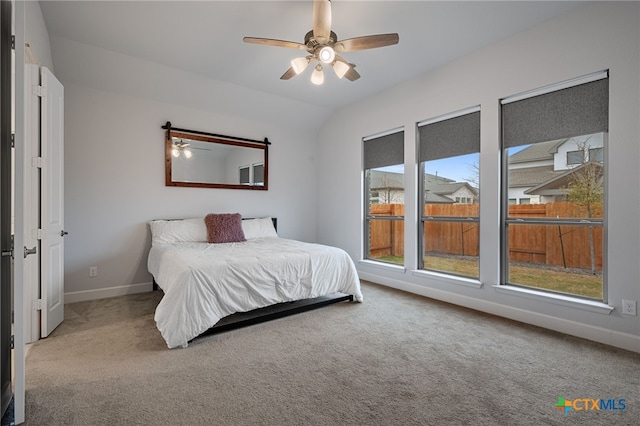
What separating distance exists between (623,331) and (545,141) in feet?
5.64

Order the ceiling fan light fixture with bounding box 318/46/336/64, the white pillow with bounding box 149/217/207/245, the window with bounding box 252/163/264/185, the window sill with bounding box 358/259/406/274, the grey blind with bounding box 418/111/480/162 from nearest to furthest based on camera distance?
the ceiling fan light fixture with bounding box 318/46/336/64 < the grey blind with bounding box 418/111/480/162 < the white pillow with bounding box 149/217/207/245 < the window sill with bounding box 358/259/406/274 < the window with bounding box 252/163/264/185

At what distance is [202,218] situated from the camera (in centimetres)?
437

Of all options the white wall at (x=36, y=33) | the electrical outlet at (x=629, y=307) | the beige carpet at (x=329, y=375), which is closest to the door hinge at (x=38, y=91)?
the white wall at (x=36, y=33)

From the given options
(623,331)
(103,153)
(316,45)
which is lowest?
(623,331)

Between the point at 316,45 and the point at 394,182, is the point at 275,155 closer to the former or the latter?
the point at 394,182

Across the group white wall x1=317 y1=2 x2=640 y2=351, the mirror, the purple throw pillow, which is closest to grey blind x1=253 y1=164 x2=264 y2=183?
the mirror

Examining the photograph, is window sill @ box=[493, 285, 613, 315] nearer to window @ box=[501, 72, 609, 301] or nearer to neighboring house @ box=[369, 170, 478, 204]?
window @ box=[501, 72, 609, 301]

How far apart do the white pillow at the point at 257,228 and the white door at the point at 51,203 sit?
208 centimetres

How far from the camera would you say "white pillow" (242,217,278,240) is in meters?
4.45

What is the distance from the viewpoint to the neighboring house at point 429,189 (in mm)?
3643

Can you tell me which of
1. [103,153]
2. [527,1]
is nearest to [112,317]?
[103,153]

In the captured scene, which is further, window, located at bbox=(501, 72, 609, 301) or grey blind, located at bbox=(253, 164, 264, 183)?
grey blind, located at bbox=(253, 164, 264, 183)

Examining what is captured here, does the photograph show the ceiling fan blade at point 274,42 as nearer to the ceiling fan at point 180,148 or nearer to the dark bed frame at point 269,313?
the ceiling fan at point 180,148

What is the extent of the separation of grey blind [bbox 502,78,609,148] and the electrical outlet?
4.59ft
